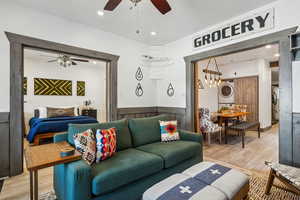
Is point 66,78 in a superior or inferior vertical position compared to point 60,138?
superior

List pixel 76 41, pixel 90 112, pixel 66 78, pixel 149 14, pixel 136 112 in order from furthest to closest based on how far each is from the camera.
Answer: pixel 90 112, pixel 66 78, pixel 136 112, pixel 76 41, pixel 149 14

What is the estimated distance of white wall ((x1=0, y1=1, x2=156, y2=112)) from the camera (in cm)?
255

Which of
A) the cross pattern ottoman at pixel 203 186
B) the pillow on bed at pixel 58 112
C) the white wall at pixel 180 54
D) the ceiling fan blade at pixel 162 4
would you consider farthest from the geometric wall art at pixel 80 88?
the cross pattern ottoman at pixel 203 186

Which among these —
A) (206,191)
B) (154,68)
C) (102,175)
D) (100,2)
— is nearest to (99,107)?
(154,68)

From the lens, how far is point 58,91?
20.8 ft

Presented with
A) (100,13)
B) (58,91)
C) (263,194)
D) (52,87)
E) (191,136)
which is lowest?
(263,194)

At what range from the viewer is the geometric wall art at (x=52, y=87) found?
5.89 meters

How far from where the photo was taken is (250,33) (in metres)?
2.86

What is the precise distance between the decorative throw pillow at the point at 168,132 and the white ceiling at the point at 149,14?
2.04 m

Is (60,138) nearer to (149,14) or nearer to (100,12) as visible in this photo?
(100,12)

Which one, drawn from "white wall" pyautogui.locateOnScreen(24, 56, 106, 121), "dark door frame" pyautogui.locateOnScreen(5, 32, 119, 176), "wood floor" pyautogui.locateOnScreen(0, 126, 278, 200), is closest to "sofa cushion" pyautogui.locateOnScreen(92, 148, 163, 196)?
"wood floor" pyautogui.locateOnScreen(0, 126, 278, 200)

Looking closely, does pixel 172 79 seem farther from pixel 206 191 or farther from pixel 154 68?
pixel 206 191

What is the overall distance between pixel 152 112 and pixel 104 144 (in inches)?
108

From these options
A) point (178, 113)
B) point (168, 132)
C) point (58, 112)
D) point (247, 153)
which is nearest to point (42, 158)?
point (168, 132)
